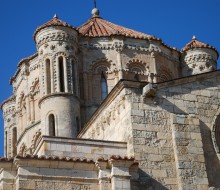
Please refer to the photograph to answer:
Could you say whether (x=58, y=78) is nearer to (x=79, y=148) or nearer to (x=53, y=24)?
(x=53, y=24)

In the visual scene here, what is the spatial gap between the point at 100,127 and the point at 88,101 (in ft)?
22.6

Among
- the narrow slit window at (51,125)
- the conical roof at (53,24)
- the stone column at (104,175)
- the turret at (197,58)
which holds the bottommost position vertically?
the stone column at (104,175)

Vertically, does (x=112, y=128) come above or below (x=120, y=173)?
above

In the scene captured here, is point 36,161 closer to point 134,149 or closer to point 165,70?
point 134,149

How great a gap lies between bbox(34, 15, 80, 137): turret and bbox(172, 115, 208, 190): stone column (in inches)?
313

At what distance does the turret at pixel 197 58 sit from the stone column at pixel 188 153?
12.1m

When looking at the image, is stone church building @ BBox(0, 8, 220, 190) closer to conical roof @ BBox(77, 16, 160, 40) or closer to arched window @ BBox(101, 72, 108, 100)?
arched window @ BBox(101, 72, 108, 100)

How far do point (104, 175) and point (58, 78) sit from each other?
10.9 meters

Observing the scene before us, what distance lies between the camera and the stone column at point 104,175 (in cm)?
1923

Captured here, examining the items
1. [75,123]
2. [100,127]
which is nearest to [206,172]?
[100,127]

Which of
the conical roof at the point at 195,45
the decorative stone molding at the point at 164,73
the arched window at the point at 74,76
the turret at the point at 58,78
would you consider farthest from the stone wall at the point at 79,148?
the conical roof at the point at 195,45

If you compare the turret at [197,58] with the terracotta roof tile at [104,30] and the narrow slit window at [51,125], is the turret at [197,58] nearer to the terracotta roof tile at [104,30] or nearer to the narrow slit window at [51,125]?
the terracotta roof tile at [104,30]

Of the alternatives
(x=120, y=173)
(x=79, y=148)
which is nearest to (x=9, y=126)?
(x=79, y=148)

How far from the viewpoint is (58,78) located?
29.6 m
